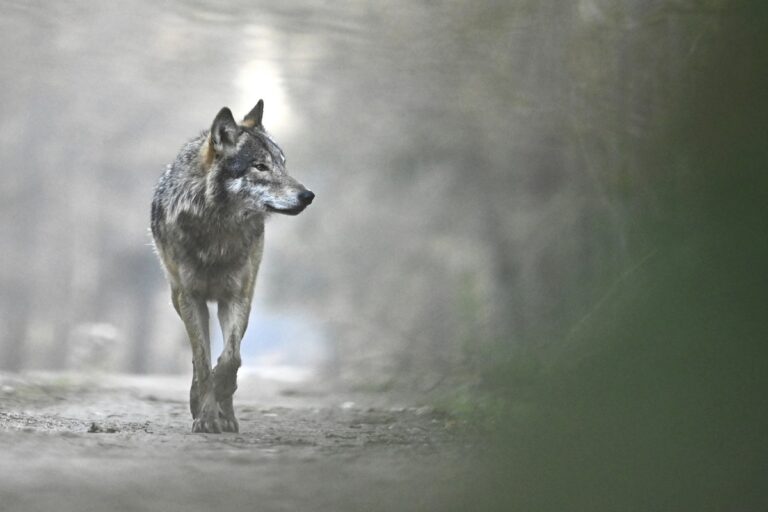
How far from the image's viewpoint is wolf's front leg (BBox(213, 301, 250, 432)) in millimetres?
3727

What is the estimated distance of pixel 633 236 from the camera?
8.52 feet

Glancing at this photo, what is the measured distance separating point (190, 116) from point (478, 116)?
9.02ft

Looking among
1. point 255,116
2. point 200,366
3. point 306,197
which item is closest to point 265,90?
point 255,116

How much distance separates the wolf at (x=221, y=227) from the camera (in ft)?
12.3

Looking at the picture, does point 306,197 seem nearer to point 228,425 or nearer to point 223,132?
point 223,132

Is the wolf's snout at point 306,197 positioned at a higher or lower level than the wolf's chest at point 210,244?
higher

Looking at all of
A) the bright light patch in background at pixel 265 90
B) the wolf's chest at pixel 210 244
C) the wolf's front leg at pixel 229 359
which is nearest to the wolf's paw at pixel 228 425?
the wolf's front leg at pixel 229 359

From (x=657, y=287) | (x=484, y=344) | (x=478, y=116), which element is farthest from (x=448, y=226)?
(x=657, y=287)

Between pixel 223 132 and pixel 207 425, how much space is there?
1.32 m

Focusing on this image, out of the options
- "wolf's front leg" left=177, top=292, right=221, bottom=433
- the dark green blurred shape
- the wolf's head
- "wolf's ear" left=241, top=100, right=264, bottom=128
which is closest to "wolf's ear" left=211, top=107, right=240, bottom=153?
the wolf's head

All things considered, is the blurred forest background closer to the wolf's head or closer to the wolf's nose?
the wolf's nose

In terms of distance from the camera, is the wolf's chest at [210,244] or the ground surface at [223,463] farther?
the wolf's chest at [210,244]

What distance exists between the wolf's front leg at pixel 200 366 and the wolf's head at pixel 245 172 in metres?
0.53

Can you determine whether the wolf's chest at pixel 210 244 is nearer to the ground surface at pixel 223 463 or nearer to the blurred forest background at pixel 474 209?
the ground surface at pixel 223 463
